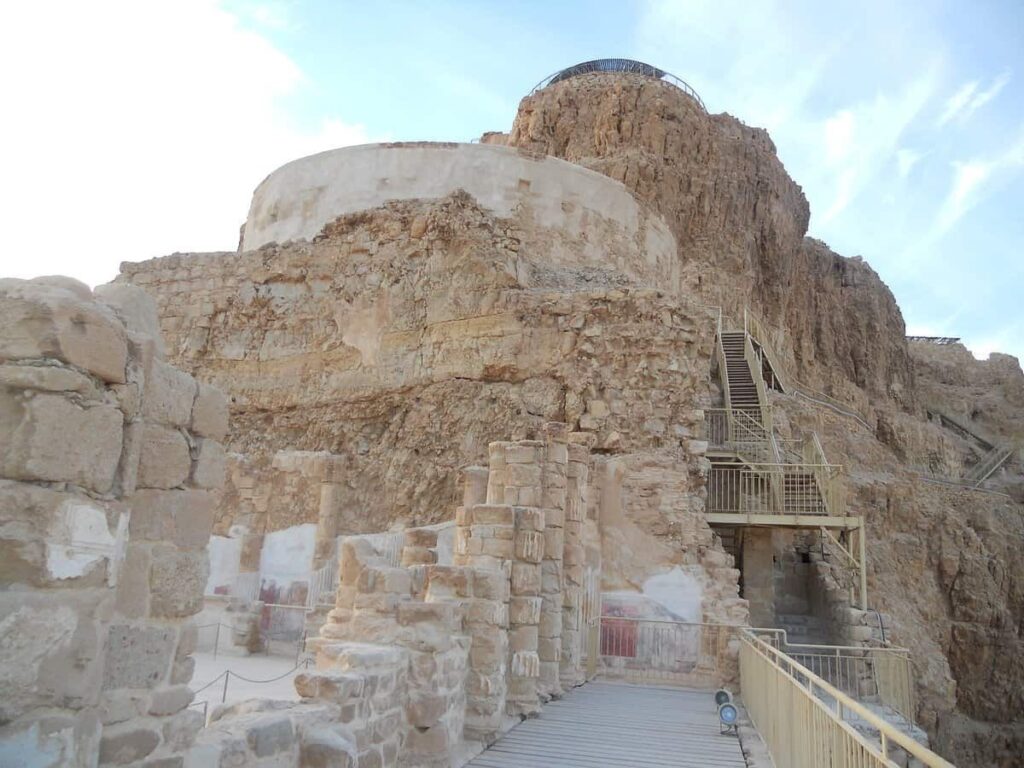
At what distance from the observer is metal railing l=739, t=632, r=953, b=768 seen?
3.66 meters

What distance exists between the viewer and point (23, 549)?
9.63 ft

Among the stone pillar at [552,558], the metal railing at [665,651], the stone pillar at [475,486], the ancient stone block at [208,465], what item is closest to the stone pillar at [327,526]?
A: the stone pillar at [475,486]

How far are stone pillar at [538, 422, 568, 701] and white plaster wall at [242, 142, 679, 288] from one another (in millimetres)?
7739

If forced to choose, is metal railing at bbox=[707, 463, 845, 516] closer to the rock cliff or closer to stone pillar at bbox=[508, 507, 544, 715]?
the rock cliff

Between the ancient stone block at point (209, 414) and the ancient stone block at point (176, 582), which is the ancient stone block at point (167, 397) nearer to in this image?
the ancient stone block at point (209, 414)

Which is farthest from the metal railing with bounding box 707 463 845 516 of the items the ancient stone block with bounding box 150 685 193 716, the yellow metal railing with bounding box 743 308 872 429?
the ancient stone block with bounding box 150 685 193 716

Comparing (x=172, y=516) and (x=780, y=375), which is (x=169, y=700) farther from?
(x=780, y=375)

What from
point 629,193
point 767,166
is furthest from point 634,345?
point 767,166

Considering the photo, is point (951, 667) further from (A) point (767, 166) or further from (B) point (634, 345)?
(A) point (767, 166)

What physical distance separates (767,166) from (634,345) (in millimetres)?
24122

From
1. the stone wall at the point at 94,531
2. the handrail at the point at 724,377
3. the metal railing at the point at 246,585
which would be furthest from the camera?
the handrail at the point at 724,377

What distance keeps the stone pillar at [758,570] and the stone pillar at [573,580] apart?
506cm

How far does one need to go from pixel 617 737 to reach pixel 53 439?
6.15 meters

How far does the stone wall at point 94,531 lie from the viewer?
2953 mm
